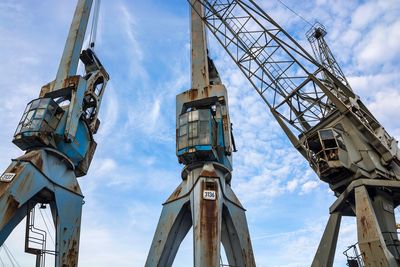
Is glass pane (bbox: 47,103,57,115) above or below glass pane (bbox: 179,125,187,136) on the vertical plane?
above

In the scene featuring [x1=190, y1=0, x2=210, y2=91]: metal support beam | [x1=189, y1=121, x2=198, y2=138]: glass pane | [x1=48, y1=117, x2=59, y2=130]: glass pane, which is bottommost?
[x1=189, y1=121, x2=198, y2=138]: glass pane

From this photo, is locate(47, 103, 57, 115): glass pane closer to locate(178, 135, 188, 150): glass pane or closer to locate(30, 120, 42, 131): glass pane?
locate(30, 120, 42, 131): glass pane

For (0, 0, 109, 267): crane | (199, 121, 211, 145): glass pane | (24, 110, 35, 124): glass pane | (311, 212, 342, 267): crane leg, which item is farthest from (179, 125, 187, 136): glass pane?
(311, 212, 342, 267): crane leg

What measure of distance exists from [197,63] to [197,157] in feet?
21.9

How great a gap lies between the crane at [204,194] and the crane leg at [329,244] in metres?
3.30

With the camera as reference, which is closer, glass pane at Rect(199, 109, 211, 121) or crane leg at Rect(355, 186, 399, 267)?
crane leg at Rect(355, 186, 399, 267)

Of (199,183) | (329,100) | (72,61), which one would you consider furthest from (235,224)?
(72,61)

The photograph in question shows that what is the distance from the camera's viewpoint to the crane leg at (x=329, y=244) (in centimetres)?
1848

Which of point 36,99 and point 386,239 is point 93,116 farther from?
point 386,239

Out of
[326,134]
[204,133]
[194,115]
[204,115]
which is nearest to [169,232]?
[204,133]

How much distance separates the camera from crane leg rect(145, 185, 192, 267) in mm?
18797

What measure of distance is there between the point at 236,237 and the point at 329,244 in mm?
4618

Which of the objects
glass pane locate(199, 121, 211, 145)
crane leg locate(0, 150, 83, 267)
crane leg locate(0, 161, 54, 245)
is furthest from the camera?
glass pane locate(199, 121, 211, 145)

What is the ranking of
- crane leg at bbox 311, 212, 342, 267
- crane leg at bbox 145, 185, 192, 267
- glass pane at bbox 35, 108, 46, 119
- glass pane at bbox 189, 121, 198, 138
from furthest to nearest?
glass pane at bbox 35, 108, 46, 119, glass pane at bbox 189, 121, 198, 138, crane leg at bbox 145, 185, 192, 267, crane leg at bbox 311, 212, 342, 267
